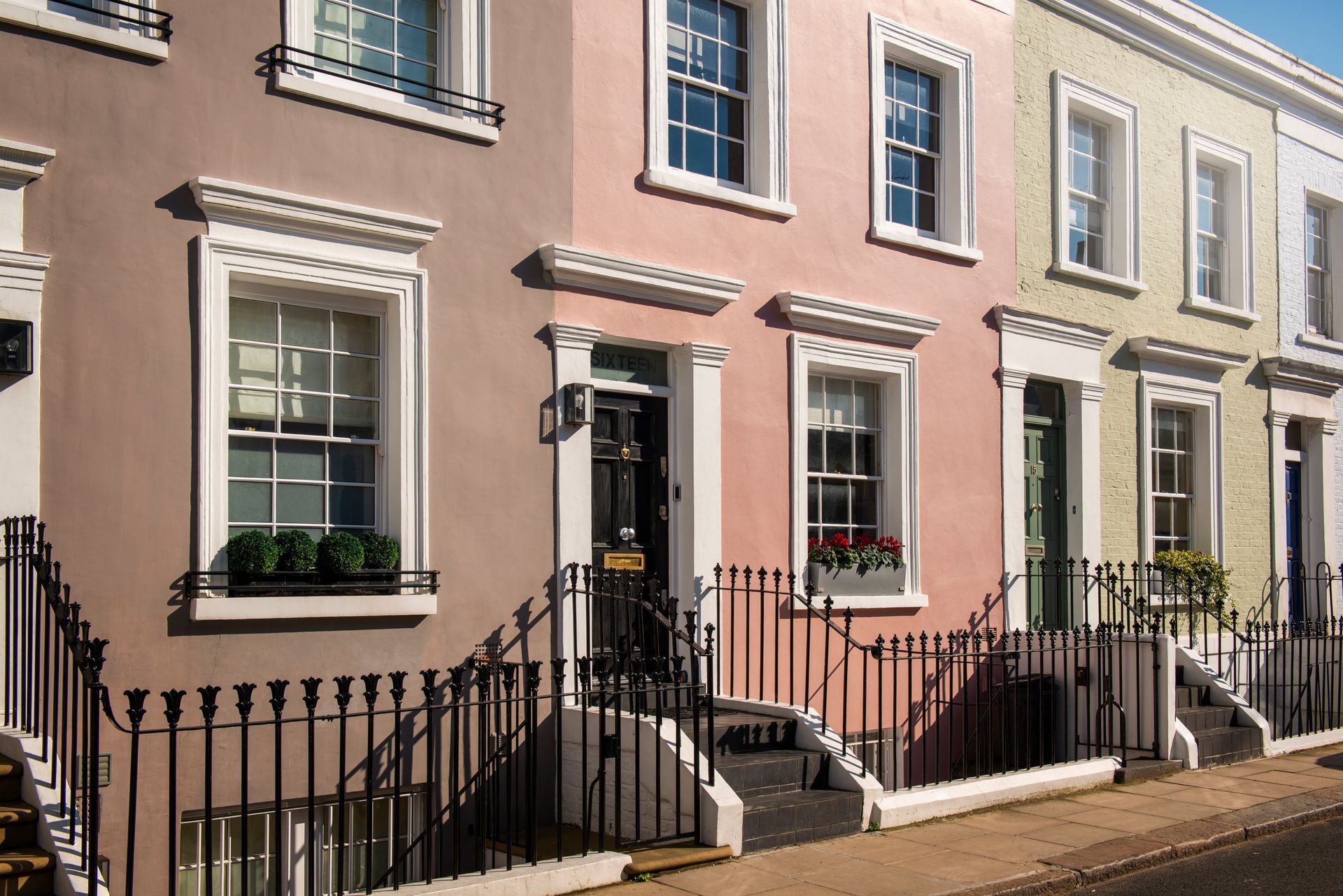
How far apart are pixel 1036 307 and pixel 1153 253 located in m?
2.19

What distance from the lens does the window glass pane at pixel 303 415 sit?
8.12 m

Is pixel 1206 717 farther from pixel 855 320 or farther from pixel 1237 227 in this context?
pixel 1237 227

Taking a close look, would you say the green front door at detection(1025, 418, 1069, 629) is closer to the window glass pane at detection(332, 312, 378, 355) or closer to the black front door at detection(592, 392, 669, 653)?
the black front door at detection(592, 392, 669, 653)

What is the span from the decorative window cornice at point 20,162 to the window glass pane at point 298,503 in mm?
2247

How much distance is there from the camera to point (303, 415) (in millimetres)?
8195

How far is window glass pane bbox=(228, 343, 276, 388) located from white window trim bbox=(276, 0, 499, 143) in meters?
1.62

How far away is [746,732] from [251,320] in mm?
4182

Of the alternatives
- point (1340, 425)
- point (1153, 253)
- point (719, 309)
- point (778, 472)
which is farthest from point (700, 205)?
point (1340, 425)

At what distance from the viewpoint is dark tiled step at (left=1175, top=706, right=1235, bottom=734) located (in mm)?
11484

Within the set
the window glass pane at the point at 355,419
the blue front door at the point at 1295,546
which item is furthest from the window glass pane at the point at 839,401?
the blue front door at the point at 1295,546

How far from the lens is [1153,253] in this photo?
14242mm

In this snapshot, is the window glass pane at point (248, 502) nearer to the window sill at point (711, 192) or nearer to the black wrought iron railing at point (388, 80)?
the black wrought iron railing at point (388, 80)

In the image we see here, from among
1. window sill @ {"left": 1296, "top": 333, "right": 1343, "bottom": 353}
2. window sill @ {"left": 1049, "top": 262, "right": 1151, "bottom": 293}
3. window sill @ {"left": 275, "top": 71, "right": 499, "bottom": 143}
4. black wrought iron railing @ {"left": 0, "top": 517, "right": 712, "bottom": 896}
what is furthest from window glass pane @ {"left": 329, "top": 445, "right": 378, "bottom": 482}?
window sill @ {"left": 1296, "top": 333, "right": 1343, "bottom": 353}

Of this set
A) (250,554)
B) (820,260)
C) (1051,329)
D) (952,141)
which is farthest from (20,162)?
(1051,329)
